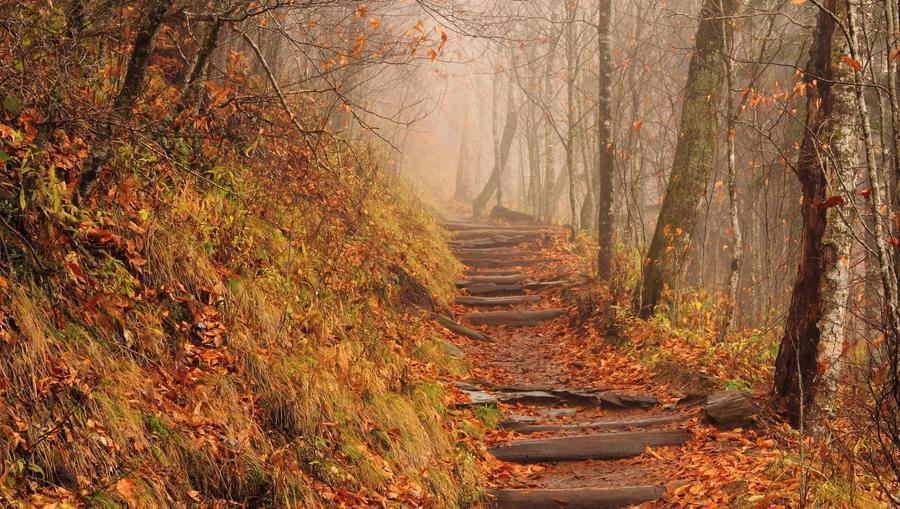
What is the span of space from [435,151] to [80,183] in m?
38.7

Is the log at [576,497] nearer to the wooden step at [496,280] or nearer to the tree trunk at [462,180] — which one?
the wooden step at [496,280]

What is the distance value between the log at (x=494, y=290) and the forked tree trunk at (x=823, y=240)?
7493mm

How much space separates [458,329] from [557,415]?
128 inches

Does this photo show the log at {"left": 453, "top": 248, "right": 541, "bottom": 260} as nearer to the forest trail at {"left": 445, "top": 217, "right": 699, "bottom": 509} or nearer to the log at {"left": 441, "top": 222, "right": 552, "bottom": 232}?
the log at {"left": 441, "top": 222, "right": 552, "bottom": 232}

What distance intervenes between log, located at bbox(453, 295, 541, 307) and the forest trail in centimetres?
2

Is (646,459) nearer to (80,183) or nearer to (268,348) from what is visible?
(268,348)

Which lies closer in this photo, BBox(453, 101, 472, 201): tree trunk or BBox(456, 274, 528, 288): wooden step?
BBox(456, 274, 528, 288): wooden step

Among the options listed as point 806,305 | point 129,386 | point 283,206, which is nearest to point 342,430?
point 129,386

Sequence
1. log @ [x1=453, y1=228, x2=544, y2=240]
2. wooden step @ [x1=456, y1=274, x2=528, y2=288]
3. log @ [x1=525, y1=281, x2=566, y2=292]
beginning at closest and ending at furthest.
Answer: log @ [x1=525, y1=281, x2=566, y2=292] → wooden step @ [x1=456, y1=274, x2=528, y2=288] → log @ [x1=453, y1=228, x2=544, y2=240]

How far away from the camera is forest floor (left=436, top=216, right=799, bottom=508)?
5500 mm

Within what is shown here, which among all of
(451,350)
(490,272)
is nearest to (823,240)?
(451,350)

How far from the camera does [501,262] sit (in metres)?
16.0

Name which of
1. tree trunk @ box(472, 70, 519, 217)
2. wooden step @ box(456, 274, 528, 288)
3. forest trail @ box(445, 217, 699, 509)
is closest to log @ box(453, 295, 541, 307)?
forest trail @ box(445, 217, 699, 509)

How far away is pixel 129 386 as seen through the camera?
431 cm
